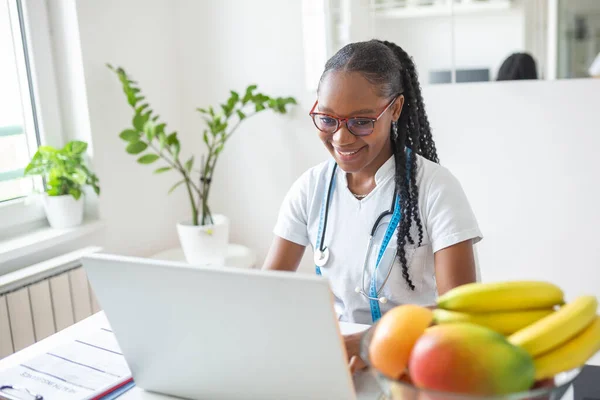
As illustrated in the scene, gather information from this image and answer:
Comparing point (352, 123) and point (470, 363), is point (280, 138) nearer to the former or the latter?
point (352, 123)

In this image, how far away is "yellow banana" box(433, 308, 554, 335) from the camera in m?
0.74

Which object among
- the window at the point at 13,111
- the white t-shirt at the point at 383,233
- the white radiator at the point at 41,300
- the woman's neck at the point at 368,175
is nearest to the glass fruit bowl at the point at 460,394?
the white t-shirt at the point at 383,233

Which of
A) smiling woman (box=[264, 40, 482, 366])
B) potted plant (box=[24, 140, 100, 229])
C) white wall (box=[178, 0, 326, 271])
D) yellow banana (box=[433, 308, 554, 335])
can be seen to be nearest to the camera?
yellow banana (box=[433, 308, 554, 335])

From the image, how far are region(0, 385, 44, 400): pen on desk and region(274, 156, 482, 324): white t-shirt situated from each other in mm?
729

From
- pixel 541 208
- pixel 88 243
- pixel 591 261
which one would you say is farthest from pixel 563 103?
pixel 88 243

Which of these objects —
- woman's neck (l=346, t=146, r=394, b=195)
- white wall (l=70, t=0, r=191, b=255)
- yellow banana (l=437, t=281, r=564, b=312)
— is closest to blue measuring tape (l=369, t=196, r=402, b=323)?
woman's neck (l=346, t=146, r=394, b=195)

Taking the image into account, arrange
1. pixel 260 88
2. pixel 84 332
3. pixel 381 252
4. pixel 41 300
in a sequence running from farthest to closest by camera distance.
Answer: pixel 260 88
pixel 41 300
pixel 381 252
pixel 84 332

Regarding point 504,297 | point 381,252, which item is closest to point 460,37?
point 381,252

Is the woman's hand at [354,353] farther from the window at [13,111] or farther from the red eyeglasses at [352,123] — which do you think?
the window at [13,111]

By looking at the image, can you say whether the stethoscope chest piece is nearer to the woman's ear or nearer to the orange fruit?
the woman's ear

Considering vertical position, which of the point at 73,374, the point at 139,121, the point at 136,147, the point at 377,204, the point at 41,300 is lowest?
the point at 41,300

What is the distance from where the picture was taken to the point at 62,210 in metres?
2.46

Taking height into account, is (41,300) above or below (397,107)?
below

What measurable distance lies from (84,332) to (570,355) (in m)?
1.06
